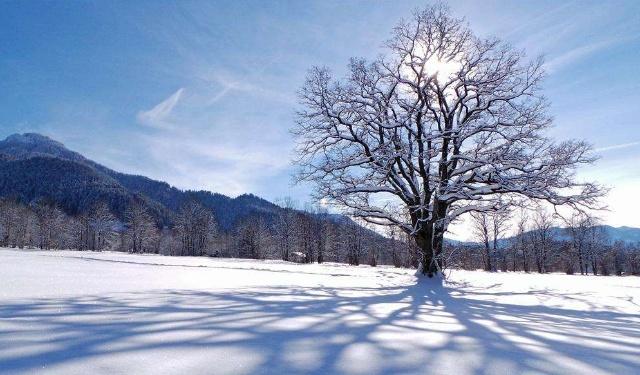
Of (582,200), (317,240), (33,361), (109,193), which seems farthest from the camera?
(109,193)

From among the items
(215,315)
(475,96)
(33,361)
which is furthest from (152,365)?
(475,96)

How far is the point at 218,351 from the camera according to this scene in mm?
2779

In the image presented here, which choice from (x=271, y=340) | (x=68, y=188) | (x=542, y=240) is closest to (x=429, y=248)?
(x=271, y=340)

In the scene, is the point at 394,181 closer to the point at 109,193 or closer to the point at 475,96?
the point at 475,96

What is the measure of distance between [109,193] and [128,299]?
179m

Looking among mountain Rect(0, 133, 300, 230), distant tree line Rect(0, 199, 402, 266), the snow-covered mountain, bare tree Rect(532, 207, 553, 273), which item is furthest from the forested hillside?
the snow-covered mountain

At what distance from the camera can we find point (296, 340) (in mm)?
3268

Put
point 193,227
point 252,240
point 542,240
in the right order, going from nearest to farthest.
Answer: point 542,240 < point 252,240 < point 193,227

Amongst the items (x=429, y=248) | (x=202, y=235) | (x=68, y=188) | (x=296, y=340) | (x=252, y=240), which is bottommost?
(x=296, y=340)

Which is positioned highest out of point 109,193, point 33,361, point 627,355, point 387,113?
point 109,193

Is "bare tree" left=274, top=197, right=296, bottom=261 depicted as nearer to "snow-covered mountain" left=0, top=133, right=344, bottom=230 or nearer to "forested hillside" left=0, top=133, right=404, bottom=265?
"forested hillside" left=0, top=133, right=404, bottom=265

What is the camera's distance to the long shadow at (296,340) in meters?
2.60

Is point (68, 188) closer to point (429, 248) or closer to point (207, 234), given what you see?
point (207, 234)

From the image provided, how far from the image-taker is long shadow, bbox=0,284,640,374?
2.60 m
